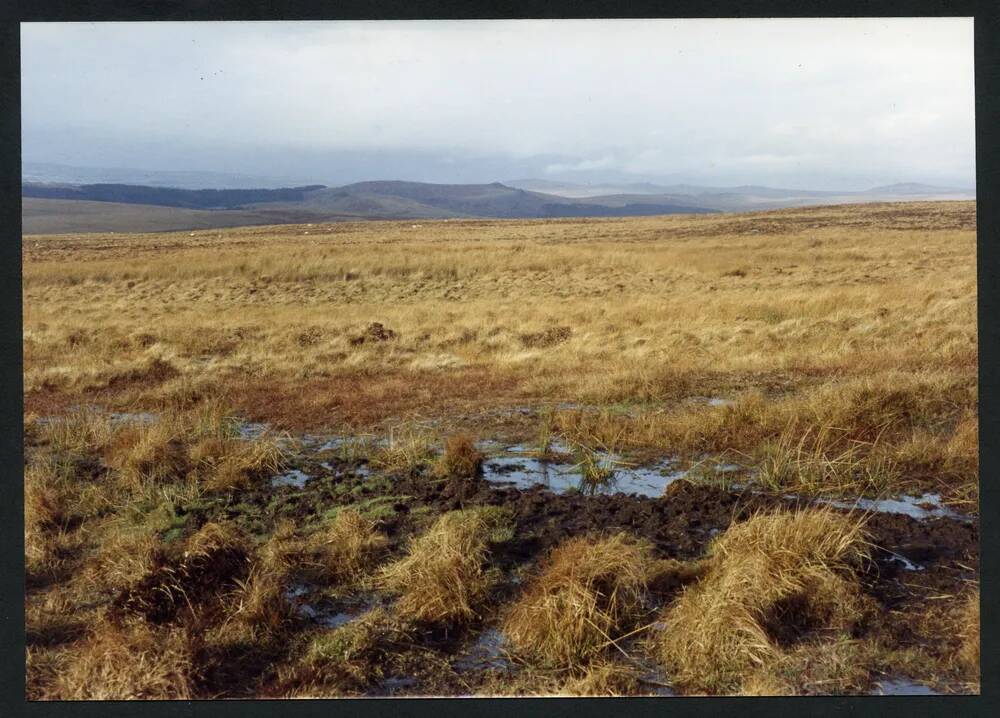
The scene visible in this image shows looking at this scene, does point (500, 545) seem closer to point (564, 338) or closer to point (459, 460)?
point (459, 460)

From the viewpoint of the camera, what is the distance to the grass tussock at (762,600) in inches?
252

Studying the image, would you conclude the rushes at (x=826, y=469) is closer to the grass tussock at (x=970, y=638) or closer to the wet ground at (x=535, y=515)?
the wet ground at (x=535, y=515)

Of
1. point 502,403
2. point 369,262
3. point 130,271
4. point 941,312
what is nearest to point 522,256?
point 369,262

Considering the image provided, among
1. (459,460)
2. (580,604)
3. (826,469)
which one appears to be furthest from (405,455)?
(826,469)

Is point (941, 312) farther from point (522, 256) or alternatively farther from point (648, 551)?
point (522, 256)

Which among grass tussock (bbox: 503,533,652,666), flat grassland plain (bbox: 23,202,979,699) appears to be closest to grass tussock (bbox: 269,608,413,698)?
flat grassland plain (bbox: 23,202,979,699)

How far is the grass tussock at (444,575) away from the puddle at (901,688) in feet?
10.6

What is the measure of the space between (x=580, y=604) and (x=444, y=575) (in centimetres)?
130

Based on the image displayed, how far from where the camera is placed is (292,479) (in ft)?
33.5

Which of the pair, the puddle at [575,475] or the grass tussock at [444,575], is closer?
the grass tussock at [444,575]

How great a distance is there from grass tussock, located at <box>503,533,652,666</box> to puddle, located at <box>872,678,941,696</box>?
6.18 ft

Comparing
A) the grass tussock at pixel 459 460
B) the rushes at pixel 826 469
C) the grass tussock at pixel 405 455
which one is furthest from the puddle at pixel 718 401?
the grass tussock at pixel 405 455

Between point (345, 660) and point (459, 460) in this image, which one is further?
point (459, 460)

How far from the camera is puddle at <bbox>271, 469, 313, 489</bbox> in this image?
10023mm
